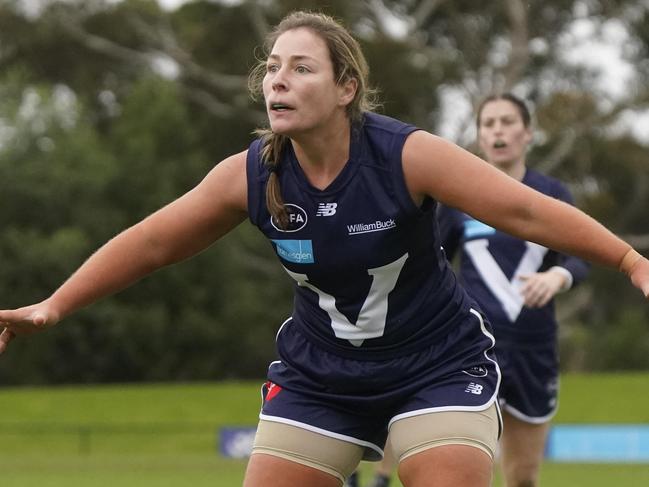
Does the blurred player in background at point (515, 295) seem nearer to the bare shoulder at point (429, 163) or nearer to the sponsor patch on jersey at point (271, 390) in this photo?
the sponsor patch on jersey at point (271, 390)

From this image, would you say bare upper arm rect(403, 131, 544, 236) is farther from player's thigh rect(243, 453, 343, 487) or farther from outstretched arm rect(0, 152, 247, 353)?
player's thigh rect(243, 453, 343, 487)

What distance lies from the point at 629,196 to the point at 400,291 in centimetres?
3202

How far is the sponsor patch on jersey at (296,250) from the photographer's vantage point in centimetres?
483

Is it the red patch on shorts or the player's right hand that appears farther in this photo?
the red patch on shorts

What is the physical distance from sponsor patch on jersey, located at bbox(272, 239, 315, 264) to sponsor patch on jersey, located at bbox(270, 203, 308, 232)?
0.05 metres

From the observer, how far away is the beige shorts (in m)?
4.81

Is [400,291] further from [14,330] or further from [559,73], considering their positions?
[559,73]

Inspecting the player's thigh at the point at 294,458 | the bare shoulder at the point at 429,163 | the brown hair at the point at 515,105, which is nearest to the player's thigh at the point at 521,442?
the brown hair at the point at 515,105

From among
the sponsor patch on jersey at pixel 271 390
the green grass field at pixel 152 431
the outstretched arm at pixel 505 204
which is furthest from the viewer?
the green grass field at pixel 152 431

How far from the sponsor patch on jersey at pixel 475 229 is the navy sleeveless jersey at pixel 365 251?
2822 millimetres

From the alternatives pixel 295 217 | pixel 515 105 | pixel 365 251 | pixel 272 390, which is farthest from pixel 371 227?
pixel 515 105

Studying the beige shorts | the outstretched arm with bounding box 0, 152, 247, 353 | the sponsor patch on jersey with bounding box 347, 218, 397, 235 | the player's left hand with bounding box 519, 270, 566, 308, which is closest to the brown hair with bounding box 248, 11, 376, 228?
the outstretched arm with bounding box 0, 152, 247, 353

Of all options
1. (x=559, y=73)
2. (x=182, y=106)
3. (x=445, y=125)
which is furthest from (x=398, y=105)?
(x=182, y=106)

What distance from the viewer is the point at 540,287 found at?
7141mm
